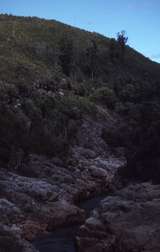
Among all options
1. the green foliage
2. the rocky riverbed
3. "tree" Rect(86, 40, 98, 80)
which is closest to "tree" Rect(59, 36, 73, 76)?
"tree" Rect(86, 40, 98, 80)

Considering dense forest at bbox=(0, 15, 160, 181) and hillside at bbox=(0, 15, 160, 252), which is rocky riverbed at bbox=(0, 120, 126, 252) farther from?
dense forest at bbox=(0, 15, 160, 181)

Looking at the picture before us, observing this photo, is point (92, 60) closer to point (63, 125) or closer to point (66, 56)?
point (66, 56)

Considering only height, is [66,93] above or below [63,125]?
above

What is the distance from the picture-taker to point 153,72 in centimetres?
12419

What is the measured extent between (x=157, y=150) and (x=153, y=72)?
3750 inches

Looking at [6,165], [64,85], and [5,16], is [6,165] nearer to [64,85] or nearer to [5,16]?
[64,85]

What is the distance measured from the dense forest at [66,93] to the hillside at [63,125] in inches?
5.1

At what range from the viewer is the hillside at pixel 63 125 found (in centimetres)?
3350

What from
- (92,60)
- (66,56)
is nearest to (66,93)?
(66,56)

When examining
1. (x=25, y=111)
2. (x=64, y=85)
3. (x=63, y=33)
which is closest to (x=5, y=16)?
(x=63, y=33)

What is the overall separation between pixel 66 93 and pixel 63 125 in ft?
50.4

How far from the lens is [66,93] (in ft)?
254

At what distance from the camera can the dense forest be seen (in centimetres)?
4712

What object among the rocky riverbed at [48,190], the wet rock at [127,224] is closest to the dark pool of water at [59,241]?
the rocky riverbed at [48,190]
